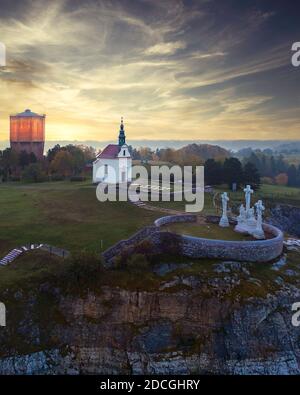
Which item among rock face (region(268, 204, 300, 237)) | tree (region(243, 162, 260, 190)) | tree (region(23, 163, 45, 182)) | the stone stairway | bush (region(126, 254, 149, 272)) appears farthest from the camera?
tree (region(23, 163, 45, 182))

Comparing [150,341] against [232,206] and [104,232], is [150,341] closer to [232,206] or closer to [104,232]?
[104,232]

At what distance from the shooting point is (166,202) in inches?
1898

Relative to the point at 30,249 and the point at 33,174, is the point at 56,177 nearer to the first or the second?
the point at 33,174

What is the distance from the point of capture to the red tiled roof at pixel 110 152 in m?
58.8

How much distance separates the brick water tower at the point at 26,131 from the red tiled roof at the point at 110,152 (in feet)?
90.8

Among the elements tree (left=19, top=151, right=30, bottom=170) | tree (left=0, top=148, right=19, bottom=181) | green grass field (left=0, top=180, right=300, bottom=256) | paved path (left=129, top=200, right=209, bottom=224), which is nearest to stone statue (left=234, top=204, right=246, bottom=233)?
paved path (left=129, top=200, right=209, bottom=224)

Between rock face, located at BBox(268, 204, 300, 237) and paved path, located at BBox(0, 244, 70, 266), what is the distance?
30017 mm

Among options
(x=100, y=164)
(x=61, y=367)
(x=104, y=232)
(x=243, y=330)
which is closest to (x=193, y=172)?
(x=100, y=164)

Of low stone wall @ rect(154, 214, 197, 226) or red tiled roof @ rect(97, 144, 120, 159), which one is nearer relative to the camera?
low stone wall @ rect(154, 214, 197, 226)

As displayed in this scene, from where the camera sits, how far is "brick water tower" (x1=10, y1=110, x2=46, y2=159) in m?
80.3

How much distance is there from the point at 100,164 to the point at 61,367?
38136 millimetres

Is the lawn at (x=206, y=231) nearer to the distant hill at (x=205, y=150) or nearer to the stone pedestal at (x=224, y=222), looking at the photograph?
the stone pedestal at (x=224, y=222)

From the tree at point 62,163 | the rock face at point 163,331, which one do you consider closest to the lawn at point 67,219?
the rock face at point 163,331

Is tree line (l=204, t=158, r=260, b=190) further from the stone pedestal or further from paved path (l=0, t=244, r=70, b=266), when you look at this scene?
paved path (l=0, t=244, r=70, b=266)
